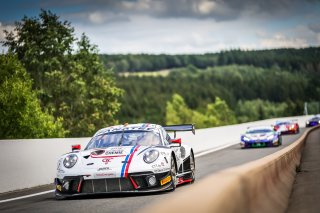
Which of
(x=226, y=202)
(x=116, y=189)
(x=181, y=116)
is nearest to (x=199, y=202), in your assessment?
(x=226, y=202)

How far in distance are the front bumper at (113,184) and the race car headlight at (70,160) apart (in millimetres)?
233

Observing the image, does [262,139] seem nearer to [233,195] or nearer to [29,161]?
[29,161]

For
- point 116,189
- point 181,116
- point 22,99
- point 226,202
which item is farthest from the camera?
point 181,116

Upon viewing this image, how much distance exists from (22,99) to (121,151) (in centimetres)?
3262

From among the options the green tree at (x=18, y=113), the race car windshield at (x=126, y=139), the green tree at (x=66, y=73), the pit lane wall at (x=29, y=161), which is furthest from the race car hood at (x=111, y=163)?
the green tree at (x=66, y=73)

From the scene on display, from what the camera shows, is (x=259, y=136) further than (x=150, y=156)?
Yes

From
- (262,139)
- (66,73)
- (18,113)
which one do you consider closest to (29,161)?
(262,139)

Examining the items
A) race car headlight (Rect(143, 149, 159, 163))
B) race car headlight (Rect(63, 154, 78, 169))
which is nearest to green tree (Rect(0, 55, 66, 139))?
race car headlight (Rect(63, 154, 78, 169))

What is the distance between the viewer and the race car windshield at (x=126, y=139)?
12.1 metres

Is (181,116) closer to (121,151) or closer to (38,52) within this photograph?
(38,52)

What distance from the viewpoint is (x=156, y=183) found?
36.3ft

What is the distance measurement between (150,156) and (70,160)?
1.41 meters

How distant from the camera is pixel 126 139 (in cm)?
1222

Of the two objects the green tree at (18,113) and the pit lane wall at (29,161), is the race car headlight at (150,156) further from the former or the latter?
the green tree at (18,113)
